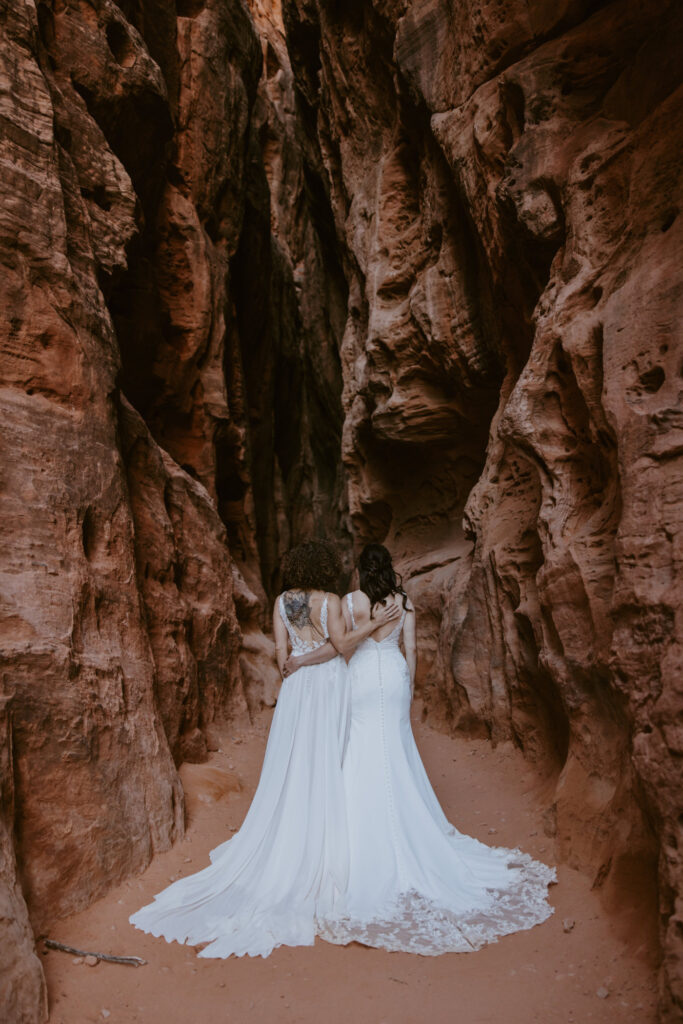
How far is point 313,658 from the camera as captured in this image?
4902 millimetres

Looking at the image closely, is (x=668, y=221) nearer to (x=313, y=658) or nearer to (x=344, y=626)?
(x=344, y=626)

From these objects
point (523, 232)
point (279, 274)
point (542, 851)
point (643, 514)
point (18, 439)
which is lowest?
point (542, 851)

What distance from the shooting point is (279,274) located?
699 inches

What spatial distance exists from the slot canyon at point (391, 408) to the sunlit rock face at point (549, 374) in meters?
0.03

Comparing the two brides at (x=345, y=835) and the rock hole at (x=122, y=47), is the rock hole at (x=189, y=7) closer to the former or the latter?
the rock hole at (x=122, y=47)

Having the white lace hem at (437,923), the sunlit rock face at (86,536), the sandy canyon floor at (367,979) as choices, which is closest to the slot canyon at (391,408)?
the sunlit rock face at (86,536)

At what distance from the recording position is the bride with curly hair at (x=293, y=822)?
399cm

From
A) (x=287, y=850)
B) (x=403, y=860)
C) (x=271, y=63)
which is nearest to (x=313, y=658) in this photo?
(x=287, y=850)

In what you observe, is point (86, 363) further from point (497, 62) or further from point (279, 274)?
point (279, 274)

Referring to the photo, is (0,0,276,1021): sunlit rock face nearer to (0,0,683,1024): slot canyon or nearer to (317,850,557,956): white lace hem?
(0,0,683,1024): slot canyon

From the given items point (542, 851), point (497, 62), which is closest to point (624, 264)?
point (497, 62)

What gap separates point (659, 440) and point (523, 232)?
10.4 feet

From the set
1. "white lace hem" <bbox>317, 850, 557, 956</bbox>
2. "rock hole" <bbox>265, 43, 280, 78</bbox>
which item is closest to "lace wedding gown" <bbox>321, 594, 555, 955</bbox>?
"white lace hem" <bbox>317, 850, 557, 956</bbox>

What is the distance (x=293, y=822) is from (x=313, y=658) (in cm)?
105
